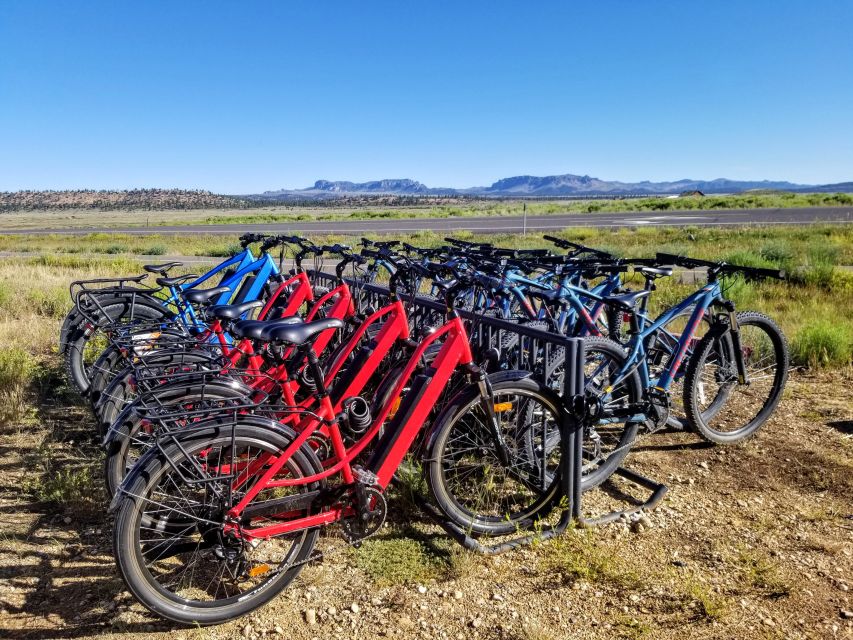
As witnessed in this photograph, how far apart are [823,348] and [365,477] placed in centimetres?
564

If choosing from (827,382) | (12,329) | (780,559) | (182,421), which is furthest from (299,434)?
(12,329)

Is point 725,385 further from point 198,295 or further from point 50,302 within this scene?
point 50,302

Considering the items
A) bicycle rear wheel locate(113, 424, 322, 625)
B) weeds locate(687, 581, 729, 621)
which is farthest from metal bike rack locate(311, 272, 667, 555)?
bicycle rear wheel locate(113, 424, 322, 625)

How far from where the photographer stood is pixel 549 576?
10.4 ft

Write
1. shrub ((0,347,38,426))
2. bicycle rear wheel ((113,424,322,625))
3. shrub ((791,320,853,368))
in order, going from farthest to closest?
shrub ((791,320,853,368)) < shrub ((0,347,38,426)) < bicycle rear wheel ((113,424,322,625))

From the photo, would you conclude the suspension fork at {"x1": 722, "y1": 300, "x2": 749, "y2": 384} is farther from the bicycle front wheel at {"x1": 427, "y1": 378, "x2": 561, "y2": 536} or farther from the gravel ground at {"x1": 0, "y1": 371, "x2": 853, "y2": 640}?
the bicycle front wheel at {"x1": 427, "y1": 378, "x2": 561, "y2": 536}

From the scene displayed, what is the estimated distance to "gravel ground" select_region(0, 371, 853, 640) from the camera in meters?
2.81

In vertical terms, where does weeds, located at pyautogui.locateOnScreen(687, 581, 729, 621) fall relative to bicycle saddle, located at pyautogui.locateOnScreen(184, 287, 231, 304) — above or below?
below

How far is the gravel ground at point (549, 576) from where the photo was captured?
281 cm

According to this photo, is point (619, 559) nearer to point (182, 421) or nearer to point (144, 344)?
point (182, 421)

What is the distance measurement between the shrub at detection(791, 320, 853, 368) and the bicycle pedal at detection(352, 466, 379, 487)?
215 inches

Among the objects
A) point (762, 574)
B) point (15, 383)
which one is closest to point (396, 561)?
point (762, 574)

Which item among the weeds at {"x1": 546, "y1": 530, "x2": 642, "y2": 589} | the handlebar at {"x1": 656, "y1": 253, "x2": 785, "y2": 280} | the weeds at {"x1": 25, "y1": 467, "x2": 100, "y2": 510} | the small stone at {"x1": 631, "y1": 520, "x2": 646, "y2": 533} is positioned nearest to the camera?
the weeds at {"x1": 546, "y1": 530, "x2": 642, "y2": 589}

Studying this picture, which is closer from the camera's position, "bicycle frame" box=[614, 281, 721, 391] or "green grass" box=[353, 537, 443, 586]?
"green grass" box=[353, 537, 443, 586]
